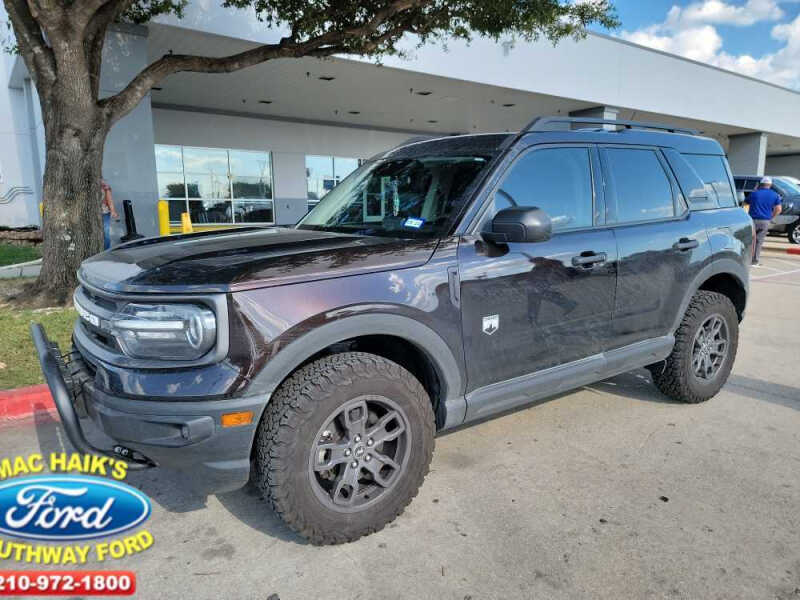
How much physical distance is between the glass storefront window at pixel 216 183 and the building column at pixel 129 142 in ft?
29.9

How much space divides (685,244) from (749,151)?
27.0 m

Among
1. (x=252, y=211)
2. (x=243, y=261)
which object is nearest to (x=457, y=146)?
(x=243, y=261)

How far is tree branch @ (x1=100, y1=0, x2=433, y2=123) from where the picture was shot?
6855 mm

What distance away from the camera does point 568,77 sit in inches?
652

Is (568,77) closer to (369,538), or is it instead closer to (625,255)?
(625,255)

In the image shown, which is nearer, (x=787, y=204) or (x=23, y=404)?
(x=23, y=404)

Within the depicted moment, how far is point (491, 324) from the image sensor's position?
2781mm

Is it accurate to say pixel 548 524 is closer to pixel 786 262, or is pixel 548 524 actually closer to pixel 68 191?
pixel 68 191

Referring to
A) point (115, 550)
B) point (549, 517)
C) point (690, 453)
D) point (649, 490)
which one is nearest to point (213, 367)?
point (115, 550)

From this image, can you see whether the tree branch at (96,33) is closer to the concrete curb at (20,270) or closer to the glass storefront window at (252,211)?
the concrete curb at (20,270)

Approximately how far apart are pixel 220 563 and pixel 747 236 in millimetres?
4296

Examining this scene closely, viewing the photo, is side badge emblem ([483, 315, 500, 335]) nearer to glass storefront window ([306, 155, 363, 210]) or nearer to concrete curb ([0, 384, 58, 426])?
concrete curb ([0, 384, 58, 426])

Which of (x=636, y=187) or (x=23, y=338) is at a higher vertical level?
(x=636, y=187)

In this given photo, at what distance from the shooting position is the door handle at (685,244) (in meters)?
3.67
